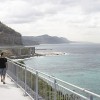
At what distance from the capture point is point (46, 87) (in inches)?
424

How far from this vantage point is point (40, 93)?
11461mm

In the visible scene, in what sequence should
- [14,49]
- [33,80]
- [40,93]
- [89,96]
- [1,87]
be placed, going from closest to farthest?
1. [89,96]
2. [40,93]
3. [33,80]
4. [1,87]
5. [14,49]

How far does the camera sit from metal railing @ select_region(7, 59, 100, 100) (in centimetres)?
719

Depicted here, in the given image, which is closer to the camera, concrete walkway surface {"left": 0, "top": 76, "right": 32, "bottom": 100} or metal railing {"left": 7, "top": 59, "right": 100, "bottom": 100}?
metal railing {"left": 7, "top": 59, "right": 100, "bottom": 100}

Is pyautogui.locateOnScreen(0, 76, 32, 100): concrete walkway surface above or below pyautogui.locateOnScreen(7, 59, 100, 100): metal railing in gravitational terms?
below

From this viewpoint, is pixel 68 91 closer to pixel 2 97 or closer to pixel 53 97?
pixel 53 97

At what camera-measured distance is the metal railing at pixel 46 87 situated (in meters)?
7.19

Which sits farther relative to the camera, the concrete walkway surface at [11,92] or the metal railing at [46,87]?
the concrete walkway surface at [11,92]

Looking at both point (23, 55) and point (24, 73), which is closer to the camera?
point (24, 73)

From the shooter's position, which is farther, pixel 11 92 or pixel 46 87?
pixel 11 92

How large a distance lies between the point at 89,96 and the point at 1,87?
10.2 meters

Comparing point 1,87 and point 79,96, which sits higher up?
point 79,96

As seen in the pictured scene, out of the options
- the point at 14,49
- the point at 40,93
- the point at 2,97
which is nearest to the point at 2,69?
the point at 2,97

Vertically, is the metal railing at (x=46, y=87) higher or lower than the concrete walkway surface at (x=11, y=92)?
higher
